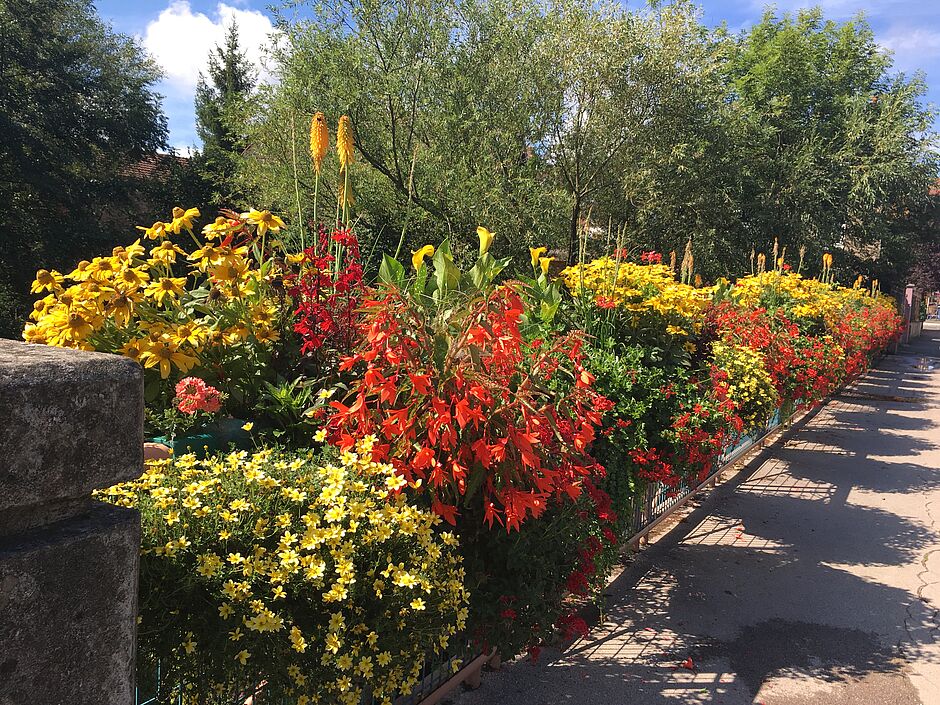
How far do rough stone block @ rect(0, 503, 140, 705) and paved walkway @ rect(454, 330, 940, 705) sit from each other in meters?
2.45

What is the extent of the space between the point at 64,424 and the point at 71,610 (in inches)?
12.5

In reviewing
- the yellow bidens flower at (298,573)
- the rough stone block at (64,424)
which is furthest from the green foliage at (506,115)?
the rough stone block at (64,424)

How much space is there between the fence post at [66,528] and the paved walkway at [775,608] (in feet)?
8.14

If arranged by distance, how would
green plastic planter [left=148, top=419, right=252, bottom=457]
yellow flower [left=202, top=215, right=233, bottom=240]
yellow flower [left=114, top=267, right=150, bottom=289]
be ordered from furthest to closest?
1. yellow flower [left=202, top=215, right=233, bottom=240]
2. yellow flower [left=114, top=267, right=150, bottom=289]
3. green plastic planter [left=148, top=419, right=252, bottom=457]

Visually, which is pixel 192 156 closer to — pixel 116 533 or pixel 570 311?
pixel 570 311

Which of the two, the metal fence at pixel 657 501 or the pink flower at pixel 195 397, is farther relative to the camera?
the metal fence at pixel 657 501

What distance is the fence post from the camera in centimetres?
105

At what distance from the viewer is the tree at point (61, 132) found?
15312mm

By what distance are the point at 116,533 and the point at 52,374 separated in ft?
1.01

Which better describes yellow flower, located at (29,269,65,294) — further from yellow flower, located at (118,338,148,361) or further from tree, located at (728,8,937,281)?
tree, located at (728,8,937,281)

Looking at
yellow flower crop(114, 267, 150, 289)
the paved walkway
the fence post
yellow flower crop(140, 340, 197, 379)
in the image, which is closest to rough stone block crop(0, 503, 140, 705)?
the fence post

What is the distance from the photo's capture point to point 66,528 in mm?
1136

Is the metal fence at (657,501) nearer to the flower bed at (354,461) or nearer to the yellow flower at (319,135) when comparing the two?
the flower bed at (354,461)

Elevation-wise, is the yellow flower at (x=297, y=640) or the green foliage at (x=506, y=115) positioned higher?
the green foliage at (x=506, y=115)
